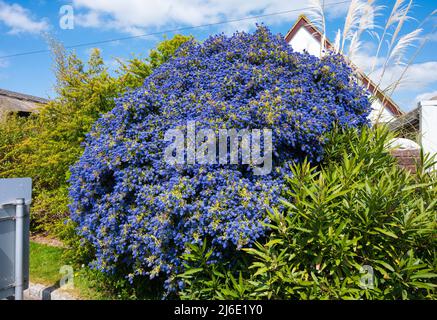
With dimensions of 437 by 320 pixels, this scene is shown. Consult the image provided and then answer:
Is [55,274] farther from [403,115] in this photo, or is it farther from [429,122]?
[429,122]

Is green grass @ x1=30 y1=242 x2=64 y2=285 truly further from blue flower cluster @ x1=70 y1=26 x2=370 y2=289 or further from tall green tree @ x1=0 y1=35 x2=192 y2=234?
blue flower cluster @ x1=70 y1=26 x2=370 y2=289

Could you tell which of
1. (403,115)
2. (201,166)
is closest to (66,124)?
(201,166)

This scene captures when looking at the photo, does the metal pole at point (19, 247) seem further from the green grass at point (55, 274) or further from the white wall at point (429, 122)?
the white wall at point (429, 122)

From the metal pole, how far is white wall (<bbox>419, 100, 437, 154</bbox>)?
5.85 meters

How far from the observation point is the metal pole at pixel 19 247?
2.68 metres

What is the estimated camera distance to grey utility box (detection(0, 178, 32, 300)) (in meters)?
2.67

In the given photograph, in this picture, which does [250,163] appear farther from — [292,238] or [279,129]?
[292,238]

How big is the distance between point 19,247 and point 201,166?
1724mm

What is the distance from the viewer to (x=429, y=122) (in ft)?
19.6

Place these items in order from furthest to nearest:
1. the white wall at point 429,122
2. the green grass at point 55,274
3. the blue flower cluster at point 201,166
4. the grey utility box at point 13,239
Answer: the white wall at point 429,122, the green grass at point 55,274, the blue flower cluster at point 201,166, the grey utility box at point 13,239

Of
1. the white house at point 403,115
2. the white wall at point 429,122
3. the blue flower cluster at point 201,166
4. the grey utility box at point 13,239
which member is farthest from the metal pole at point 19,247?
the white wall at point 429,122

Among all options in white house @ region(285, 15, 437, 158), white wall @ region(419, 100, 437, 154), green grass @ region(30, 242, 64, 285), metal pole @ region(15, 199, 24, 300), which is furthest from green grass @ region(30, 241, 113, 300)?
white wall @ region(419, 100, 437, 154)
